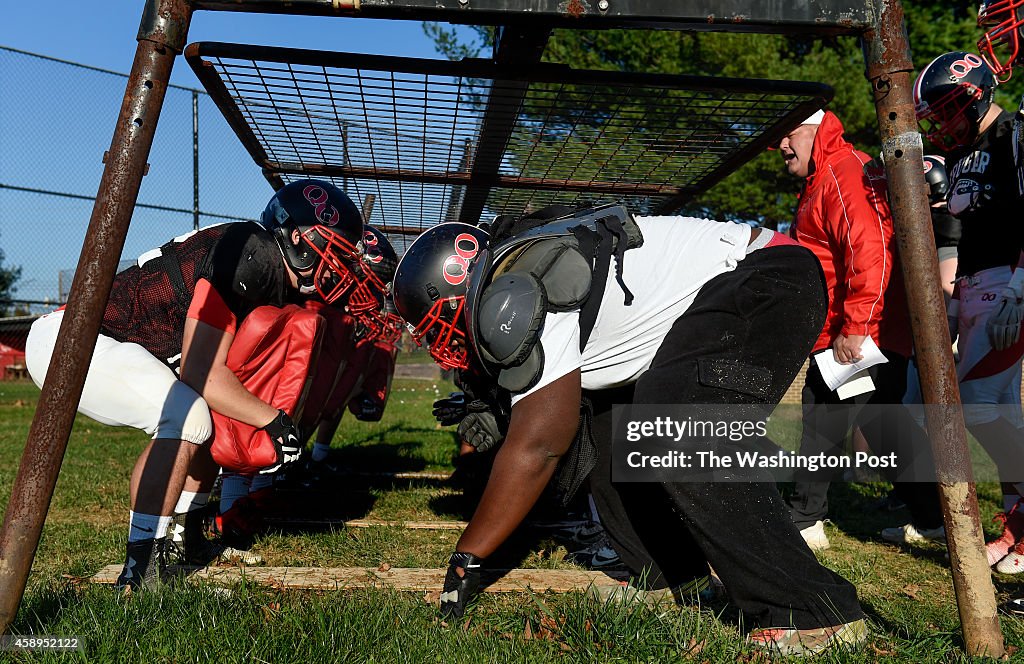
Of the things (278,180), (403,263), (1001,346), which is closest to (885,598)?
(1001,346)

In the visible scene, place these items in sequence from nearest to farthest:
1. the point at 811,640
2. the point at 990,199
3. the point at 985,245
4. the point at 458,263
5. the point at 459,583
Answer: the point at 811,640
the point at 459,583
the point at 458,263
the point at 990,199
the point at 985,245

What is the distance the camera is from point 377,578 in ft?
10.4

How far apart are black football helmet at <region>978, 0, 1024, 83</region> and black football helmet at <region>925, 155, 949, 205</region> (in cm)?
121

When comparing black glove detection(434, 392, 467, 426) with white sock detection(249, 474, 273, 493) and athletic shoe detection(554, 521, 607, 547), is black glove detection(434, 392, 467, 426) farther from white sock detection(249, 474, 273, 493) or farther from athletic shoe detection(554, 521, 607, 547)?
white sock detection(249, 474, 273, 493)

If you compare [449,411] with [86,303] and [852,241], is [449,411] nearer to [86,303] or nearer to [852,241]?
[86,303]

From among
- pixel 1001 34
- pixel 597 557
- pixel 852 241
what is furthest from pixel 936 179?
pixel 597 557

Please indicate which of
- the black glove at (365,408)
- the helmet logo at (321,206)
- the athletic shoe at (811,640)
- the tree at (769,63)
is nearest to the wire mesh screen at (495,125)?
the helmet logo at (321,206)

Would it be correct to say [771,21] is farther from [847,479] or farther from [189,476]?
[847,479]

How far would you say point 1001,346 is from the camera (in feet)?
12.0

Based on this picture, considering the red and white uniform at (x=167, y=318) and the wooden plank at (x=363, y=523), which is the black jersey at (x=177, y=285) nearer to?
the red and white uniform at (x=167, y=318)

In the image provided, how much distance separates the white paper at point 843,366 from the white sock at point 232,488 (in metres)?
3.00

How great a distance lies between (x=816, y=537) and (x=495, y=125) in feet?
8.80

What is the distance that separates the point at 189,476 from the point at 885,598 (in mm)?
3009

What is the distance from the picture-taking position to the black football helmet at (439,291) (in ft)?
9.53
